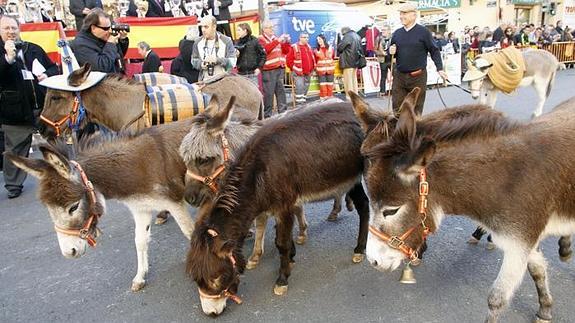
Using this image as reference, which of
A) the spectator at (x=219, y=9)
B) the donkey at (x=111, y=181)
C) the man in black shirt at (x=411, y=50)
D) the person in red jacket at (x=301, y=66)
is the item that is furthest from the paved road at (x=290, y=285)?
the person in red jacket at (x=301, y=66)

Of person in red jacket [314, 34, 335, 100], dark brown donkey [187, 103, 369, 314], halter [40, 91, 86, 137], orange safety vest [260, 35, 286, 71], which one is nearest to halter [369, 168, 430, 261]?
dark brown donkey [187, 103, 369, 314]

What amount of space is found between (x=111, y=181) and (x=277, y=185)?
1.42 m

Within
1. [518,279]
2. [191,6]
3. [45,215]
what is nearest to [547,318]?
[518,279]

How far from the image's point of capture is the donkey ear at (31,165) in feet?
9.36

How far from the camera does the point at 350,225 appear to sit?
4.87m

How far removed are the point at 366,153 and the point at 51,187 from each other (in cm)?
233

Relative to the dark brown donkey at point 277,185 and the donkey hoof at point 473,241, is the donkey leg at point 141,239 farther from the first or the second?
the donkey hoof at point 473,241

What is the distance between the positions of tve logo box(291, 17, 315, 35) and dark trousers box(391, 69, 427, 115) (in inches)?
435

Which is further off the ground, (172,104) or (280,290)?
(172,104)

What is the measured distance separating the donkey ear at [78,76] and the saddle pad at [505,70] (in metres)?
8.05

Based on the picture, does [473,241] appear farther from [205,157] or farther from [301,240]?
[205,157]

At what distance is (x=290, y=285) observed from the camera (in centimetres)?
367

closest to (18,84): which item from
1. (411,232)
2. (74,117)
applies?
(74,117)

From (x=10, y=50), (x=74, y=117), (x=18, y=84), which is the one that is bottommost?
(x=74, y=117)
